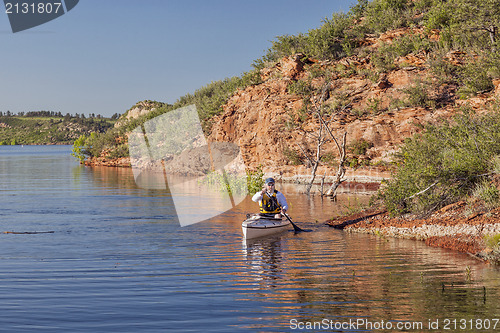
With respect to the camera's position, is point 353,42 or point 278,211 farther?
point 353,42

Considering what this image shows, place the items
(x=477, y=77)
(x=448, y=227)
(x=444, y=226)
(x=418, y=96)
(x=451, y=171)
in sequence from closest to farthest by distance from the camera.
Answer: (x=448, y=227) < (x=444, y=226) < (x=451, y=171) < (x=477, y=77) < (x=418, y=96)

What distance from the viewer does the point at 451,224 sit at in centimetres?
1560

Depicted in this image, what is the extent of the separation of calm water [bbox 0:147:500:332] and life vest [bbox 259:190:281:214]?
105 centimetres

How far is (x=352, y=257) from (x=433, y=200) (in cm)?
477

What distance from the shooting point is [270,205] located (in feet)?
62.4

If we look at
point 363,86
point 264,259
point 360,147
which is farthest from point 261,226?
point 363,86

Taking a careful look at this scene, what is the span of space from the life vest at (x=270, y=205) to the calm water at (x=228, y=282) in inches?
41.2

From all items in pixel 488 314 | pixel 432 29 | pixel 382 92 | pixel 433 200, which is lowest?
pixel 488 314

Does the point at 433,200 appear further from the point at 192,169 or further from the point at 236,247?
the point at 192,169

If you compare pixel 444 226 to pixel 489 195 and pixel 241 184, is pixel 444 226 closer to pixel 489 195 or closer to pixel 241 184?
pixel 489 195

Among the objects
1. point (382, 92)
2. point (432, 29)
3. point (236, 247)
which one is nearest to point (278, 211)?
point (236, 247)

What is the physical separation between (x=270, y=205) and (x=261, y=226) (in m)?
1.41

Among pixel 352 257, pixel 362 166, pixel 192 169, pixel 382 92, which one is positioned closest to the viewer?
pixel 352 257

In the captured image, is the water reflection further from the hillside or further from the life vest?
the hillside
